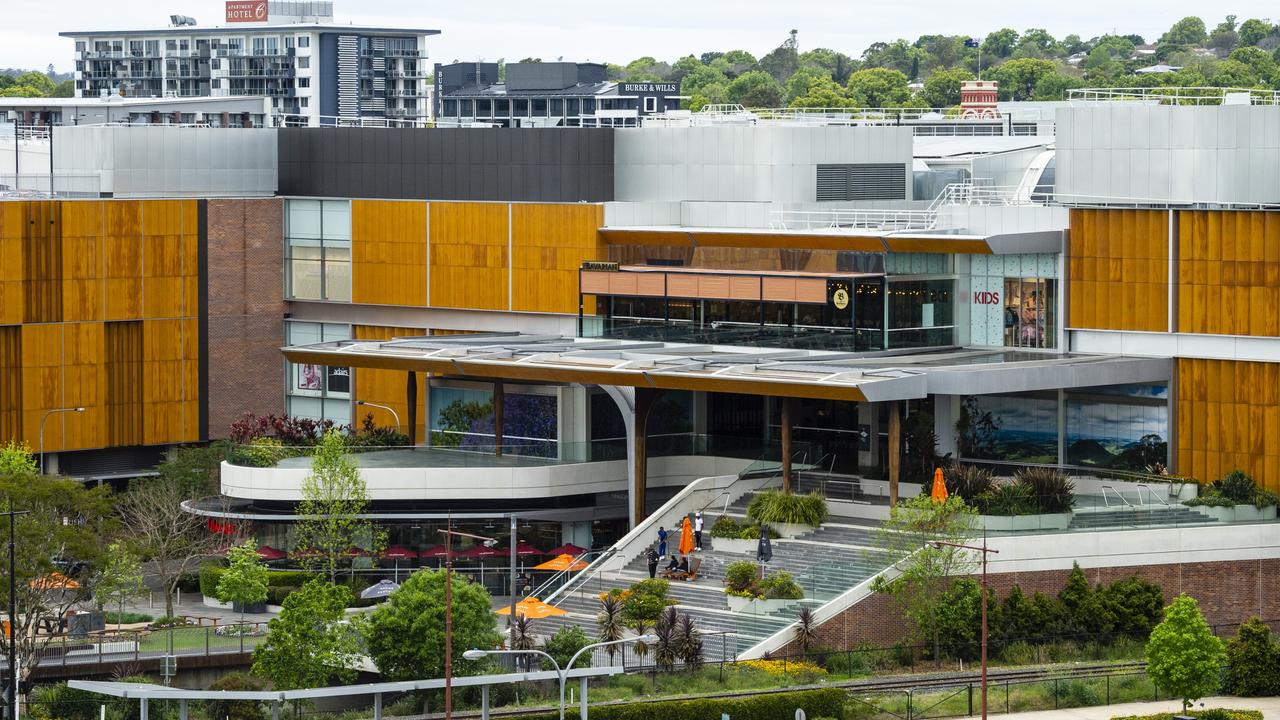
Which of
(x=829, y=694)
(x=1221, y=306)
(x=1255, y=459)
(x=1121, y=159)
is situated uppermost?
(x=1121, y=159)

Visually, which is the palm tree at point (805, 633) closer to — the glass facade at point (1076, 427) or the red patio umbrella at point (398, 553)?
the glass facade at point (1076, 427)

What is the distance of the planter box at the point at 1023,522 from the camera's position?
2793 inches

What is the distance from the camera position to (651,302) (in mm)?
87625

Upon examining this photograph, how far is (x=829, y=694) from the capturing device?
6053 centimetres

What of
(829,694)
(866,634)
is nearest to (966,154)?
(866,634)

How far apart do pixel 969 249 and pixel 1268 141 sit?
35.9ft

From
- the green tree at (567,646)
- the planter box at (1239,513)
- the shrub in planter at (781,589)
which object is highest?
the planter box at (1239,513)

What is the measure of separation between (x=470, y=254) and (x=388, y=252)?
4393 millimetres

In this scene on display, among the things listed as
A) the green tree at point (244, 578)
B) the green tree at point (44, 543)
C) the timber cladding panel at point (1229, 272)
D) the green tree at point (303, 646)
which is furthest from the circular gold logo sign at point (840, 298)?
the green tree at point (44, 543)

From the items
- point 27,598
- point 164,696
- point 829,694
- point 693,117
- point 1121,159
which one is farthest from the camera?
point 693,117

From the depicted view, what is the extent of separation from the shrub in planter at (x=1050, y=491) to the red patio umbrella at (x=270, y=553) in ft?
85.5

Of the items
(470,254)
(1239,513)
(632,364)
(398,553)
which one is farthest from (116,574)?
(1239,513)

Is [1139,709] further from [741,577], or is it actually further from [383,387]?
[383,387]

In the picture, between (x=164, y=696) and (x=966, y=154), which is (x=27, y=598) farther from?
(x=966, y=154)
